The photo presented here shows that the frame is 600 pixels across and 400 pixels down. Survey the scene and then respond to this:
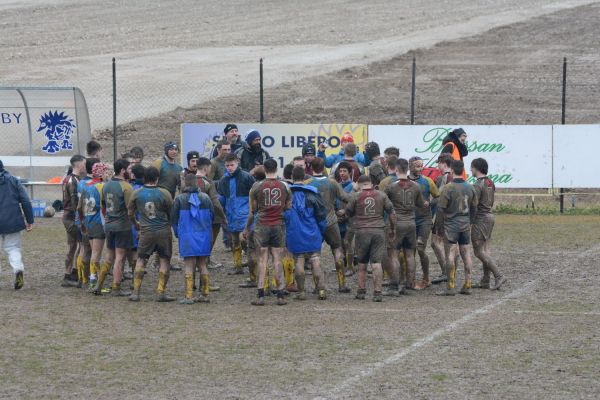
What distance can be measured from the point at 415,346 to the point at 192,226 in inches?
153

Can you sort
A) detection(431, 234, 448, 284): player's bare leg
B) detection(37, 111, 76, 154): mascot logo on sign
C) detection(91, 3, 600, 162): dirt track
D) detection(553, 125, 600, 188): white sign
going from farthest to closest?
detection(91, 3, 600, 162): dirt track
detection(37, 111, 76, 154): mascot logo on sign
detection(553, 125, 600, 188): white sign
detection(431, 234, 448, 284): player's bare leg

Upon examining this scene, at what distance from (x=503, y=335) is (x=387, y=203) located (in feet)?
9.55

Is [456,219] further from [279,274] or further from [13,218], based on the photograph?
[13,218]

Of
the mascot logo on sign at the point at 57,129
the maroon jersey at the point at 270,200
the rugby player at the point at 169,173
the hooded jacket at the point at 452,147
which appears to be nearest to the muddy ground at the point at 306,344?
the maroon jersey at the point at 270,200

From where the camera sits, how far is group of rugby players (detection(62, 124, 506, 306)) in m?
14.4

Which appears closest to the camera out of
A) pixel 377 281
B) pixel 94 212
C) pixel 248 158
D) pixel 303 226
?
pixel 377 281

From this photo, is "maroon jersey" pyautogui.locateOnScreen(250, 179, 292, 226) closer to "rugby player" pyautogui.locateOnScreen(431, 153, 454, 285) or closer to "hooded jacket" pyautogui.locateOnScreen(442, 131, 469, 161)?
"rugby player" pyautogui.locateOnScreen(431, 153, 454, 285)

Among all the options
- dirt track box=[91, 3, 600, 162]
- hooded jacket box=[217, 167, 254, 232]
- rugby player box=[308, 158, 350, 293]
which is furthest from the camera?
dirt track box=[91, 3, 600, 162]

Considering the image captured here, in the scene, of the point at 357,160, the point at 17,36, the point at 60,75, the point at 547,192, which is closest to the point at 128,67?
the point at 60,75

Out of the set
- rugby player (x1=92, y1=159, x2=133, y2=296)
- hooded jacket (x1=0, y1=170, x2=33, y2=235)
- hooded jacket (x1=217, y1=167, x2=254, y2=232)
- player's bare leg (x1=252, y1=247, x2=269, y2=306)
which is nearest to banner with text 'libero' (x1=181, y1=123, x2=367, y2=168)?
hooded jacket (x1=217, y1=167, x2=254, y2=232)

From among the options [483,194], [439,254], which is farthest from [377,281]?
[483,194]

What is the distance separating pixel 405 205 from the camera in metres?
14.9

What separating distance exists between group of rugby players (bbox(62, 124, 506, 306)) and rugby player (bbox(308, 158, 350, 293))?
0.04 feet

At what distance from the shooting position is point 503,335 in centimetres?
1216
